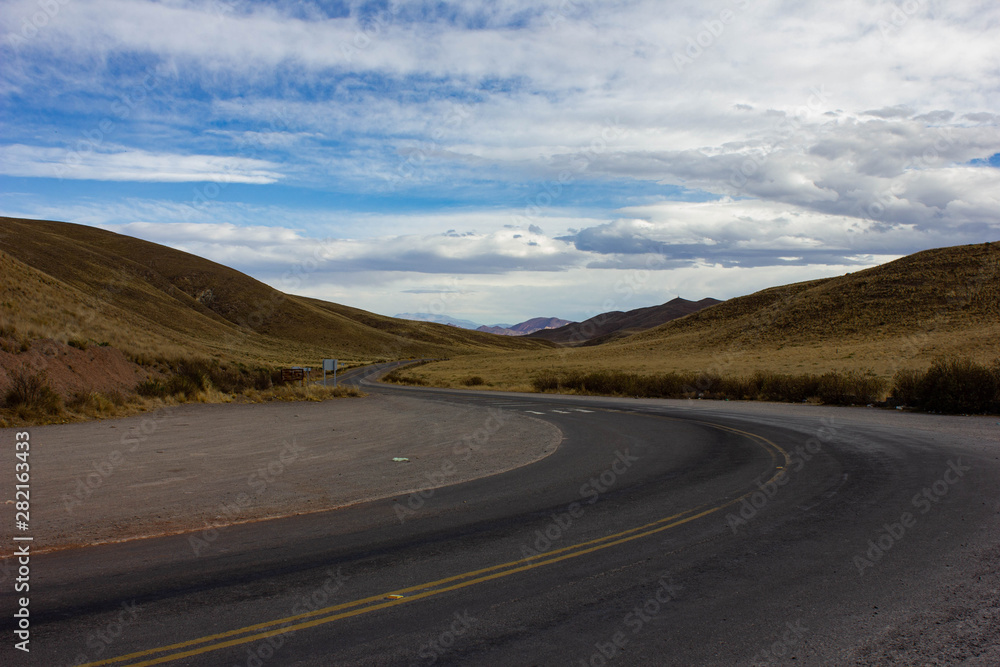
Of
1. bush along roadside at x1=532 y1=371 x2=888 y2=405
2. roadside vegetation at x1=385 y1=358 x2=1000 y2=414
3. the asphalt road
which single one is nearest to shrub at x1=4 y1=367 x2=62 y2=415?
the asphalt road

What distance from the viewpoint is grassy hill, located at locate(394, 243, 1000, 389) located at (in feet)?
180

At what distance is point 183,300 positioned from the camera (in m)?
121

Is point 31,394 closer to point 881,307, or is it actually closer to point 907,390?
point 907,390

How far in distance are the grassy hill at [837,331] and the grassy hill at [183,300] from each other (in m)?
30.2

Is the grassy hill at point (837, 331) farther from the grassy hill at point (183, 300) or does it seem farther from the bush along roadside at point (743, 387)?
the grassy hill at point (183, 300)

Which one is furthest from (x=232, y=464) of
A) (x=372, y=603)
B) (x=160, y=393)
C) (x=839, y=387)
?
(x=839, y=387)

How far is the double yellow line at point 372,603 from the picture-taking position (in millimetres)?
4688

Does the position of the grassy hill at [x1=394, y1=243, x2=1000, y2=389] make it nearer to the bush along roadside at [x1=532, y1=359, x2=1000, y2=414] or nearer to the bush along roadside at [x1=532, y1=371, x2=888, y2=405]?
the bush along roadside at [x1=532, y1=371, x2=888, y2=405]

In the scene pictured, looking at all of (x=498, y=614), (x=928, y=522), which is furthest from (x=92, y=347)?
(x=928, y=522)

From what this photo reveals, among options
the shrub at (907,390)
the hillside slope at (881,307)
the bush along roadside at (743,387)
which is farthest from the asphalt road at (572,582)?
the hillside slope at (881,307)

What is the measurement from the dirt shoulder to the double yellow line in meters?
3.81

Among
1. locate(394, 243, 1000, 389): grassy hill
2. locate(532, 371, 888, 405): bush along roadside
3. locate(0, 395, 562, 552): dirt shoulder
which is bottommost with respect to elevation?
locate(0, 395, 562, 552): dirt shoulder

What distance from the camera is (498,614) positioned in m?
5.39

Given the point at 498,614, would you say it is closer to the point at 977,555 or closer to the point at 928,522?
the point at 977,555
